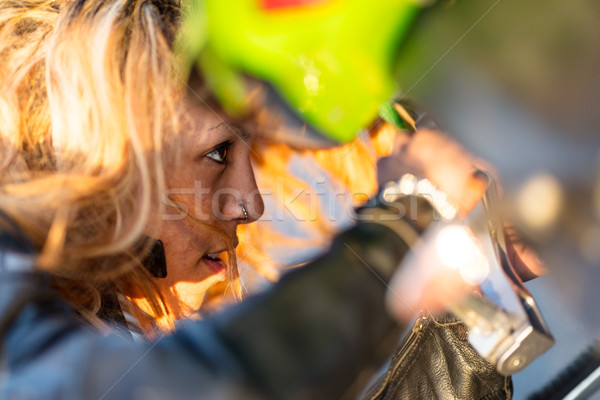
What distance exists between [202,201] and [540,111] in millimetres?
499

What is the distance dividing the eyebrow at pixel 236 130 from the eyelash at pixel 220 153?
2cm

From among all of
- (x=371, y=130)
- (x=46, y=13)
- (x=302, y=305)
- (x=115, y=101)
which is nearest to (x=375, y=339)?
(x=302, y=305)

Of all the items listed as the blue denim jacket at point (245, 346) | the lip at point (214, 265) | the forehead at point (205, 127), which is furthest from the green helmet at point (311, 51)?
the lip at point (214, 265)

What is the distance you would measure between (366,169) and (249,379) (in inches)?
14.9

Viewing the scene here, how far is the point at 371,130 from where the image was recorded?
24.4 inches

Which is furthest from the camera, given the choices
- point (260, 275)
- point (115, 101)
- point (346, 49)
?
point (260, 275)

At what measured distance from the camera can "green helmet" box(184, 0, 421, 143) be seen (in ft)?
1.65

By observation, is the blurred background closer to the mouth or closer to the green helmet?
the green helmet

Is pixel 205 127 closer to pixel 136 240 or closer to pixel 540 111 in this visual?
pixel 136 240

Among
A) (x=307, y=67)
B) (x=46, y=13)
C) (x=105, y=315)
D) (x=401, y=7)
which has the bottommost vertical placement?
(x=105, y=315)

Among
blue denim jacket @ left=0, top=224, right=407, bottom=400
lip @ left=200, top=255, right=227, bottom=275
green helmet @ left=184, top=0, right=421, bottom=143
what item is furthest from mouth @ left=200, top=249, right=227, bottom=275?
blue denim jacket @ left=0, top=224, right=407, bottom=400

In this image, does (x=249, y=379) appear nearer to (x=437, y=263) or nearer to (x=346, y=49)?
(x=437, y=263)

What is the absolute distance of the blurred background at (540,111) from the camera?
0.37 meters

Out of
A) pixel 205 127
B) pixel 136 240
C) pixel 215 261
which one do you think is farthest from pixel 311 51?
pixel 215 261
